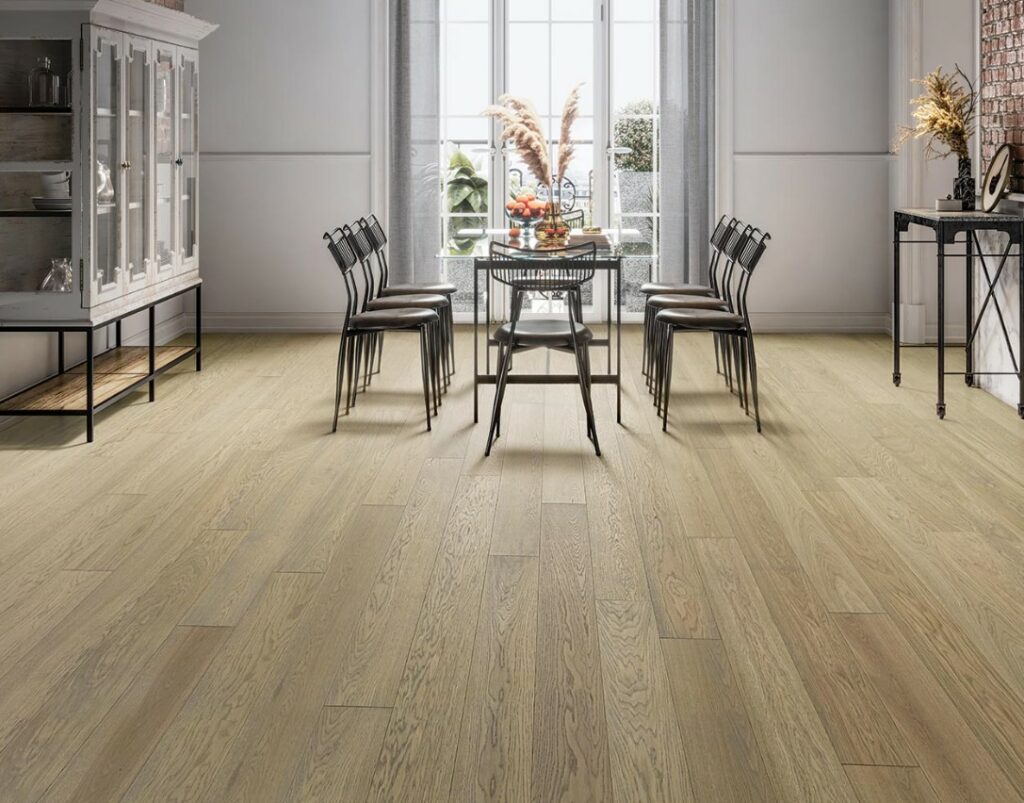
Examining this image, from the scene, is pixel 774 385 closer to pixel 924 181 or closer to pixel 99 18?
Result: pixel 924 181

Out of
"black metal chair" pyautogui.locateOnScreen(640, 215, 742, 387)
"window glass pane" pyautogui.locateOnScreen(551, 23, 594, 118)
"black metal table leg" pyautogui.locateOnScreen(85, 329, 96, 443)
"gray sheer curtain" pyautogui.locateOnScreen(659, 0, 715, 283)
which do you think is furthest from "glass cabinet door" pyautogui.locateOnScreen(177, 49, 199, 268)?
"gray sheer curtain" pyautogui.locateOnScreen(659, 0, 715, 283)

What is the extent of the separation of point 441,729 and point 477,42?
268 inches

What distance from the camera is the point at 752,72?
8336mm

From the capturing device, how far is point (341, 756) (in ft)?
7.97

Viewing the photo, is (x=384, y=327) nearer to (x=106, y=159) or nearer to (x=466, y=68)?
(x=106, y=159)

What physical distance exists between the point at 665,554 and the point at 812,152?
541 centimetres

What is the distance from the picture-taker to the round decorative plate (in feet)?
19.0

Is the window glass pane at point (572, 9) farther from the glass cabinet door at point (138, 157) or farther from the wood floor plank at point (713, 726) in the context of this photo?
the wood floor plank at point (713, 726)

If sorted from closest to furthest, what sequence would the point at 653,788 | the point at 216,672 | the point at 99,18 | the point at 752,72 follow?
the point at 653,788
the point at 216,672
the point at 99,18
the point at 752,72

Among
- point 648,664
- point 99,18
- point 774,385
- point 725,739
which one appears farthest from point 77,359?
point 725,739

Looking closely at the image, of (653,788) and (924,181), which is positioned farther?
(924,181)

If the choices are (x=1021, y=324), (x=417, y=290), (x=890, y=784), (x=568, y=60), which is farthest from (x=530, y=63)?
(x=890, y=784)

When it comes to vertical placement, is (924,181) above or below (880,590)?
above

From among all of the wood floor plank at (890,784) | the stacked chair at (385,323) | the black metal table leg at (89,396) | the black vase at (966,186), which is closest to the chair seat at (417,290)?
the stacked chair at (385,323)
